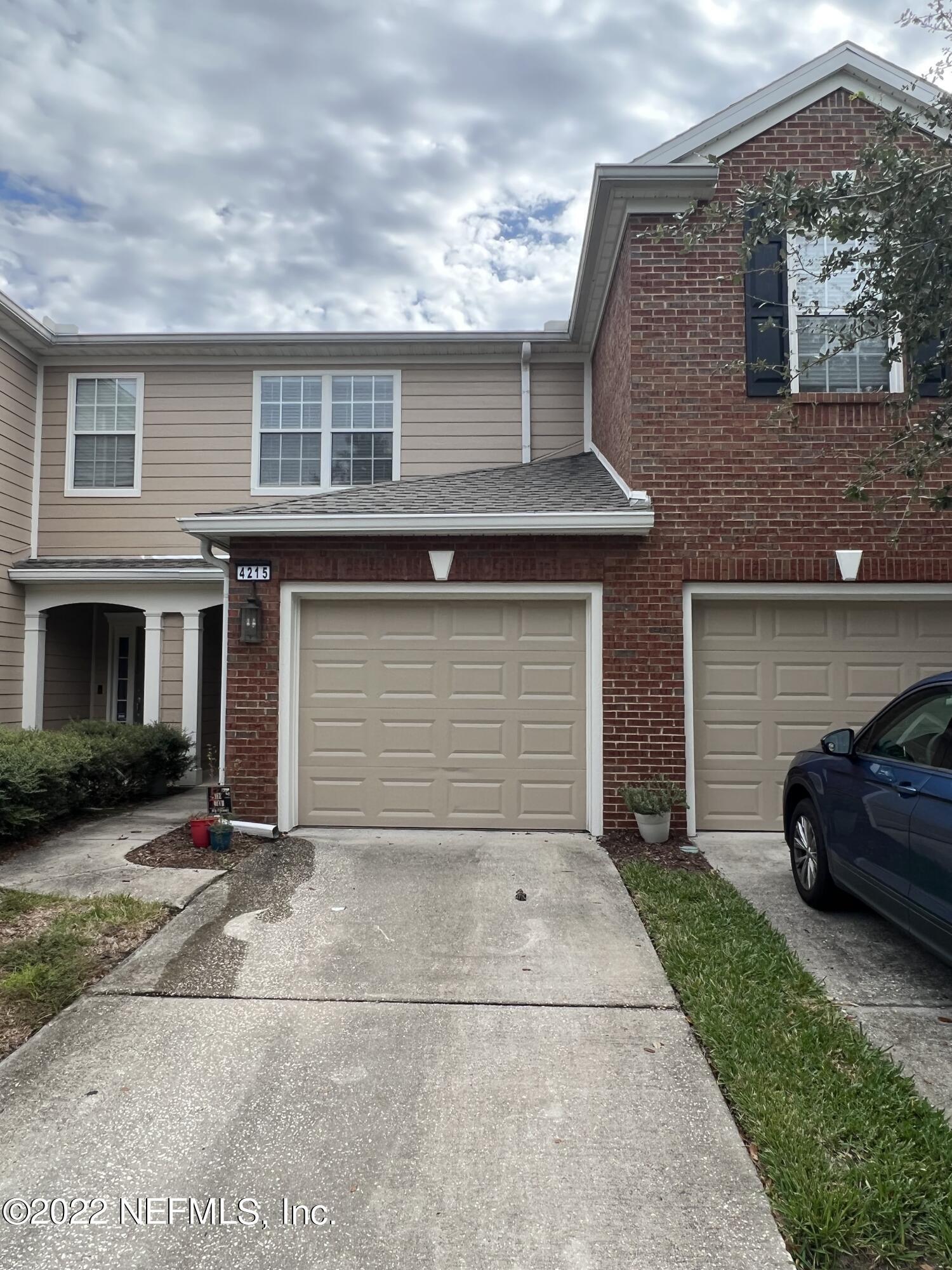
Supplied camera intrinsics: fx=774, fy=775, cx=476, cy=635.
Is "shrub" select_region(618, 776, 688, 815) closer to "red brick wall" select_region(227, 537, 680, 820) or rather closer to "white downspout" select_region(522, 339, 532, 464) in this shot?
"red brick wall" select_region(227, 537, 680, 820)

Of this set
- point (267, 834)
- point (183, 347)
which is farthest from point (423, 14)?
point (267, 834)

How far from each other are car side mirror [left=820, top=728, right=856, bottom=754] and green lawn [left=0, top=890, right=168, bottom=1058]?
446 cm

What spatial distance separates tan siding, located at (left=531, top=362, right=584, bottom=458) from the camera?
35.0ft

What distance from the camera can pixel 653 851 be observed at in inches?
263

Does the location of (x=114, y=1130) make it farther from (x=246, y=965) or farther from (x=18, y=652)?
(x=18, y=652)

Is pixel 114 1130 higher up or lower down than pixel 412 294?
lower down

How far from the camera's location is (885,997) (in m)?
4.04

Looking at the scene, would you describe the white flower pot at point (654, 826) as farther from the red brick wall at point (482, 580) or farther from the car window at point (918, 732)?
the car window at point (918, 732)

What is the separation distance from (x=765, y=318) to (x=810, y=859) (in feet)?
16.3

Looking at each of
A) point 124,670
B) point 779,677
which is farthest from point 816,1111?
point 124,670

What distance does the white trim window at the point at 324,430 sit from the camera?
10.7 meters

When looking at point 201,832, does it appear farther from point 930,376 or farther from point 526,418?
point 930,376

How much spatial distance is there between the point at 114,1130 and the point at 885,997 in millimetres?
3682

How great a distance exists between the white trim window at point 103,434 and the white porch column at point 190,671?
2.16 meters
